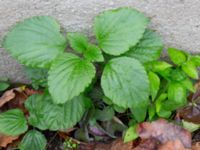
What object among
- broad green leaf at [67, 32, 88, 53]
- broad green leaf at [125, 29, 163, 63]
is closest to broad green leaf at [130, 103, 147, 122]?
broad green leaf at [125, 29, 163, 63]

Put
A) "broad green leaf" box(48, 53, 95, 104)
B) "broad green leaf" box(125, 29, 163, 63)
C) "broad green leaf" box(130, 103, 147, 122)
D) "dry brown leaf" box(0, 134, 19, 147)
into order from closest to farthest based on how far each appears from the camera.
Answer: "broad green leaf" box(48, 53, 95, 104) → "broad green leaf" box(125, 29, 163, 63) → "broad green leaf" box(130, 103, 147, 122) → "dry brown leaf" box(0, 134, 19, 147)

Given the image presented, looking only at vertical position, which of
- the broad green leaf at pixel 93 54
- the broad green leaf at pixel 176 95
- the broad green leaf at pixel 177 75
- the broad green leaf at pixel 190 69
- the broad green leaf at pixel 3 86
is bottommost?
the broad green leaf at pixel 3 86

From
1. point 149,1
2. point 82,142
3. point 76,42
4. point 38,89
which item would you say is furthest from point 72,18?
point 82,142

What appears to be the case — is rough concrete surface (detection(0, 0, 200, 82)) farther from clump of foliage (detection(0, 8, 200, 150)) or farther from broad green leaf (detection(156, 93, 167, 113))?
broad green leaf (detection(156, 93, 167, 113))

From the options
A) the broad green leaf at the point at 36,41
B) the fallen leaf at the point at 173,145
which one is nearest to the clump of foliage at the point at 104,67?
the broad green leaf at the point at 36,41

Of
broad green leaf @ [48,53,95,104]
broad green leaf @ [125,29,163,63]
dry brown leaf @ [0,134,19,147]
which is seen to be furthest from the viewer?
dry brown leaf @ [0,134,19,147]

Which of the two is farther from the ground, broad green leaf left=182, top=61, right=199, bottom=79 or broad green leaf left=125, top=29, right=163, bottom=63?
broad green leaf left=125, top=29, right=163, bottom=63

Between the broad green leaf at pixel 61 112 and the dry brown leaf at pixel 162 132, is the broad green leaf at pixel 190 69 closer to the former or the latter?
the dry brown leaf at pixel 162 132
